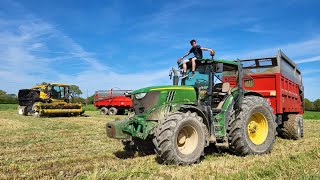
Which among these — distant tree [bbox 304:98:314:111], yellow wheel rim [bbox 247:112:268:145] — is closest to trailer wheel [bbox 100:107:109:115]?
yellow wheel rim [bbox 247:112:268:145]

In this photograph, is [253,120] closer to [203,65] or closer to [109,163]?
[203,65]

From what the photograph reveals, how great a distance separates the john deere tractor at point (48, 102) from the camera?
76.9ft

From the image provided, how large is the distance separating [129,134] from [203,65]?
7.52 feet

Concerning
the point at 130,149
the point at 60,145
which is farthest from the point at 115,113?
the point at 130,149

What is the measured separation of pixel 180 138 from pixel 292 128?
19.4 feet

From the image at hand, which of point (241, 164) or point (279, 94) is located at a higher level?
point (279, 94)

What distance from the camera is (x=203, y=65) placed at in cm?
734

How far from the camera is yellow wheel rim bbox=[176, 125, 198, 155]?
20.7 feet

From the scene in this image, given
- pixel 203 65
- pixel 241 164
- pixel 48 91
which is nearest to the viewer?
pixel 241 164

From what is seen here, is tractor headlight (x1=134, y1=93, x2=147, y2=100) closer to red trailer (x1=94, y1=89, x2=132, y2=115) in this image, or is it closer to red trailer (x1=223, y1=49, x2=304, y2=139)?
red trailer (x1=223, y1=49, x2=304, y2=139)

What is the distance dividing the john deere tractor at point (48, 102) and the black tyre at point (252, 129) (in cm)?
1820

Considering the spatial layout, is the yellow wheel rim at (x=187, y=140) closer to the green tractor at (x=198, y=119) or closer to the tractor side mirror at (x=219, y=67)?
the green tractor at (x=198, y=119)

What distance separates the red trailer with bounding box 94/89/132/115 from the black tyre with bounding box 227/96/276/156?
1979 cm

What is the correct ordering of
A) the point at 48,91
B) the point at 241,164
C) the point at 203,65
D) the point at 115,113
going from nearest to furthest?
the point at 241,164 → the point at 203,65 → the point at 48,91 → the point at 115,113
